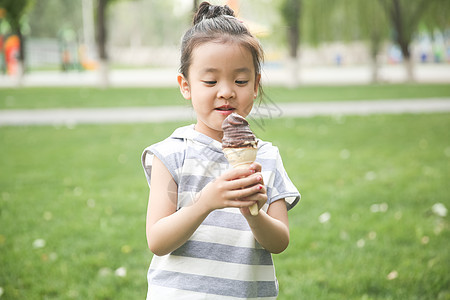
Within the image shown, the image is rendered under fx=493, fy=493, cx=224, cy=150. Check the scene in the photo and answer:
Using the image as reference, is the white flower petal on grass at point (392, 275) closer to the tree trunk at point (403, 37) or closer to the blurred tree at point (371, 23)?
the tree trunk at point (403, 37)

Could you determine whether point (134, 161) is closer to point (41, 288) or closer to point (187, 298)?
point (41, 288)

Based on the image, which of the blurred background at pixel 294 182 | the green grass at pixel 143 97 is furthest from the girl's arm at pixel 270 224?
the green grass at pixel 143 97

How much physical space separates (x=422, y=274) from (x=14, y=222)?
11.3ft

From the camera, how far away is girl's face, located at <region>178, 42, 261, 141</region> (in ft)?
5.19

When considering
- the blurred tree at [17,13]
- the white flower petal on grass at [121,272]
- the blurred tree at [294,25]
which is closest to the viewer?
the white flower petal on grass at [121,272]

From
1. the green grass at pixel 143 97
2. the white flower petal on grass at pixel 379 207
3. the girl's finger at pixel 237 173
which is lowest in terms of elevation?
the green grass at pixel 143 97

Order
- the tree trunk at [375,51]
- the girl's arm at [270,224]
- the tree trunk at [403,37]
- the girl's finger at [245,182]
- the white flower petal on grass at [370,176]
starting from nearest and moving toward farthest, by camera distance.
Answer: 1. the girl's finger at [245,182]
2. the girl's arm at [270,224]
3. the white flower petal on grass at [370,176]
4. the tree trunk at [403,37]
5. the tree trunk at [375,51]

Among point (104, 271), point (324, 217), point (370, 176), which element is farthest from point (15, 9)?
point (104, 271)

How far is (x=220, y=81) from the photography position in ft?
5.22

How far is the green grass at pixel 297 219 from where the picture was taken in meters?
3.32

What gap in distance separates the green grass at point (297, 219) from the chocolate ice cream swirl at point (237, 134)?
0.57 meters

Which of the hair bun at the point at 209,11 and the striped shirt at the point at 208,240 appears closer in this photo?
the striped shirt at the point at 208,240

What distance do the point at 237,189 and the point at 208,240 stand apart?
0.35 m

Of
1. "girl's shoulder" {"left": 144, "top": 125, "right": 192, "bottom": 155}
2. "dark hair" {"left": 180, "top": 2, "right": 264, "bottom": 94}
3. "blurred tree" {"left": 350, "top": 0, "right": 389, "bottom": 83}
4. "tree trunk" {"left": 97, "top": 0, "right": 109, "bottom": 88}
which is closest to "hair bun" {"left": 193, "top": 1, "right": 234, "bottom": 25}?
"dark hair" {"left": 180, "top": 2, "right": 264, "bottom": 94}
